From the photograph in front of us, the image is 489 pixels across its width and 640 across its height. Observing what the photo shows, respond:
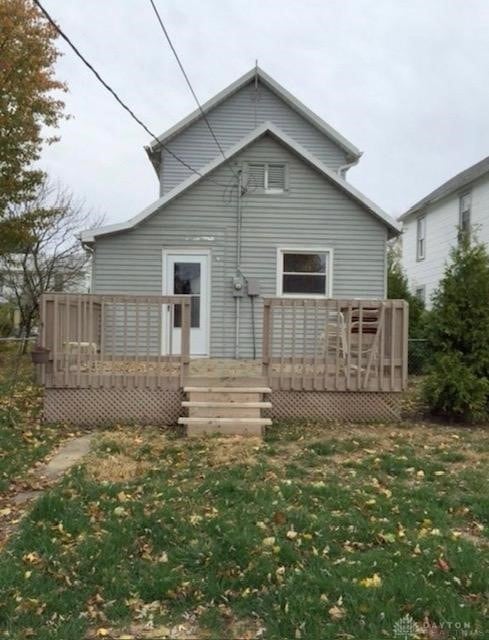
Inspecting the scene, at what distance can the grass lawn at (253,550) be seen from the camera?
3.01 meters

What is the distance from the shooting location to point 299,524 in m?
4.09

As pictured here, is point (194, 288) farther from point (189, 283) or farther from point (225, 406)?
point (225, 406)

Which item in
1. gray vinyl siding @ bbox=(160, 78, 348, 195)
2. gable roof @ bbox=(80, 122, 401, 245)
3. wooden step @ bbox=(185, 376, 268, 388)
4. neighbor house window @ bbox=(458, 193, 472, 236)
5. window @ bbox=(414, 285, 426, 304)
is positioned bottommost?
wooden step @ bbox=(185, 376, 268, 388)

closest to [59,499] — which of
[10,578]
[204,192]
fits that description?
[10,578]

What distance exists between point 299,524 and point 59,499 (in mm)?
1786

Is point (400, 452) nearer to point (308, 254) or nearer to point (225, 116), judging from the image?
point (308, 254)

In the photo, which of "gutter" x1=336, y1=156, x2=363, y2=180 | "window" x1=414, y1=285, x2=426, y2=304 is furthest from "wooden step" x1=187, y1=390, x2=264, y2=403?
"window" x1=414, y1=285, x2=426, y2=304

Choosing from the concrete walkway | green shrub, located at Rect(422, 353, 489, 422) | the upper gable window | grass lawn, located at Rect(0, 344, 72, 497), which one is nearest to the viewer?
the concrete walkway

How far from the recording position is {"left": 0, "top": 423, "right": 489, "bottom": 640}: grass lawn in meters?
3.01

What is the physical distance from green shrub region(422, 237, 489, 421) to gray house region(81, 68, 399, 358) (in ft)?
11.0

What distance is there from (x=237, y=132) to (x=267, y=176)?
11.1 ft

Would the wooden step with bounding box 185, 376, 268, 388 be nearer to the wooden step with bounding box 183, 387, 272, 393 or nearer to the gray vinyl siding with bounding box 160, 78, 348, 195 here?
the wooden step with bounding box 183, 387, 272, 393

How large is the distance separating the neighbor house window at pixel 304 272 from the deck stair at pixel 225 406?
4185 mm

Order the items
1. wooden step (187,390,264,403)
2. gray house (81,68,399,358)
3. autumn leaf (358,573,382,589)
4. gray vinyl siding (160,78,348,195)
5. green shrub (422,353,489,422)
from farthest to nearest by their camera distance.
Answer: gray vinyl siding (160,78,348,195), gray house (81,68,399,358), green shrub (422,353,489,422), wooden step (187,390,264,403), autumn leaf (358,573,382,589)
